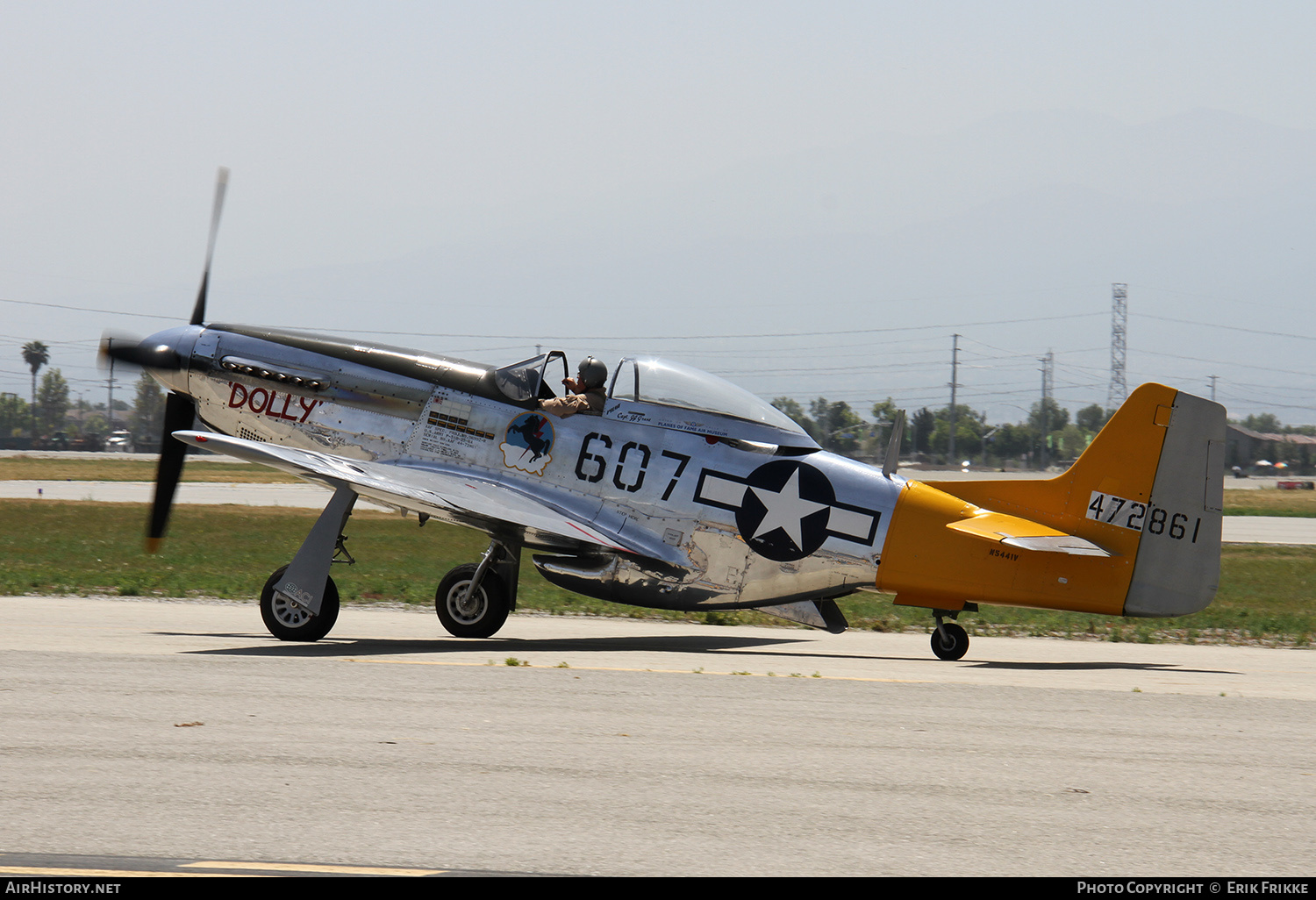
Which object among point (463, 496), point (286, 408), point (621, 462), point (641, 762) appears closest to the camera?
point (641, 762)

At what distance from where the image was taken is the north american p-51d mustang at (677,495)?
38.6ft

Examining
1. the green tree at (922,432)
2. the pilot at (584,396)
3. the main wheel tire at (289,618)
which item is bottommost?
the main wheel tire at (289,618)

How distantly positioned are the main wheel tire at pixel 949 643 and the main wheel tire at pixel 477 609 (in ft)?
15.8

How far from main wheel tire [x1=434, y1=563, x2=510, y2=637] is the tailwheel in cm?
481

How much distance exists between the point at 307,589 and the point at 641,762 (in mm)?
6525

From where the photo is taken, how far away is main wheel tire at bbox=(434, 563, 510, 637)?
1352cm

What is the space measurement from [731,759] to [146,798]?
3176 mm

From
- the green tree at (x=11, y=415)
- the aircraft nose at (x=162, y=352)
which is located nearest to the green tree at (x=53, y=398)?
the green tree at (x=11, y=415)

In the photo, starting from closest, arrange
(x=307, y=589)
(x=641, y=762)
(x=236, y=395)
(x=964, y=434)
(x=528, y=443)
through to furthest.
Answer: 1. (x=641, y=762)
2. (x=307, y=589)
3. (x=528, y=443)
4. (x=236, y=395)
5. (x=964, y=434)

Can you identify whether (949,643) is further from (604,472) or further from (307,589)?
(307,589)


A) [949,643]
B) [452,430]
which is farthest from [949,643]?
Answer: [452,430]

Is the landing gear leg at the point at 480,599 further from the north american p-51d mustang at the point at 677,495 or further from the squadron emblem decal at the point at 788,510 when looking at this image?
the squadron emblem decal at the point at 788,510

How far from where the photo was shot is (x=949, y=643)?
12.7 m

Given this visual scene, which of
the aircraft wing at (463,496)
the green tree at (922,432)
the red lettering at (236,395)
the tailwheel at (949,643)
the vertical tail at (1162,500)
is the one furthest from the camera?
the green tree at (922,432)
